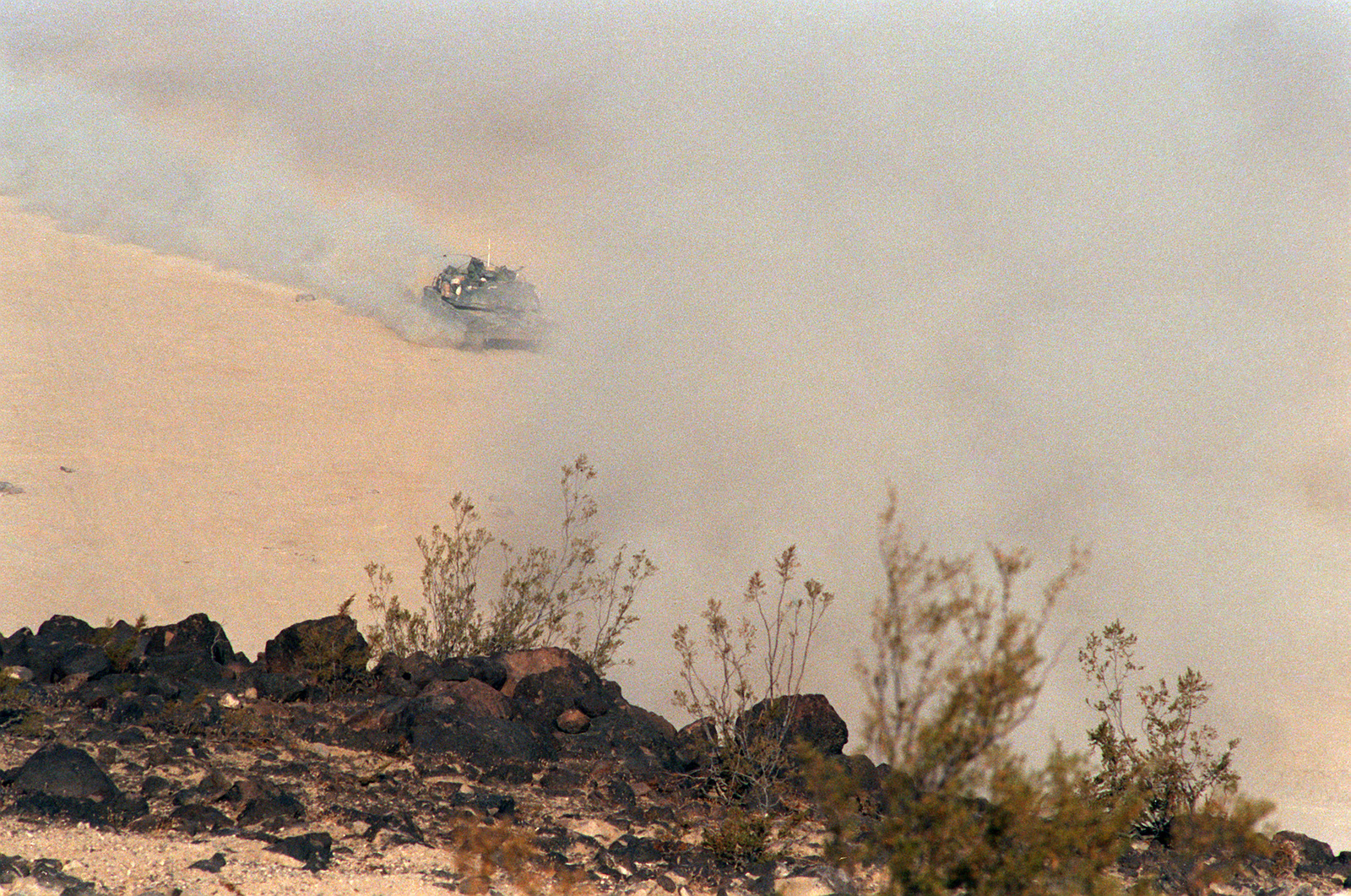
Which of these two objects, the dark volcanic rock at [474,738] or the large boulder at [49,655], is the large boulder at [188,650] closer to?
the large boulder at [49,655]

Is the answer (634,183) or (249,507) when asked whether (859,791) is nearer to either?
(249,507)

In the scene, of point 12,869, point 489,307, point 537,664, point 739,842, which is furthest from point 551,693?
point 489,307

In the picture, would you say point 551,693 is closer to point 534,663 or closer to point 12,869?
point 534,663

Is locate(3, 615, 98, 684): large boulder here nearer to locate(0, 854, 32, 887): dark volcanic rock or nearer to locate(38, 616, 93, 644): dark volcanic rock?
locate(38, 616, 93, 644): dark volcanic rock

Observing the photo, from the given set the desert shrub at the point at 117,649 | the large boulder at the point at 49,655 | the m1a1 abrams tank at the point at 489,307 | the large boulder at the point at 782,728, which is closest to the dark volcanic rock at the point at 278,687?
the desert shrub at the point at 117,649

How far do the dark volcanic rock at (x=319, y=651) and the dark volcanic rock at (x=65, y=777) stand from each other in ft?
5.35

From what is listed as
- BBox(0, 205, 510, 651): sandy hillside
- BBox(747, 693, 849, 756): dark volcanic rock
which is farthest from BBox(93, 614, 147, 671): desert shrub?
BBox(0, 205, 510, 651): sandy hillside

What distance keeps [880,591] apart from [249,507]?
25.1 feet

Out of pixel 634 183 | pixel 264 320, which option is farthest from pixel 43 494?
pixel 634 183

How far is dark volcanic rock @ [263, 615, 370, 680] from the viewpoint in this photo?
599 centimetres

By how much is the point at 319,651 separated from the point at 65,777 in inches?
71.3

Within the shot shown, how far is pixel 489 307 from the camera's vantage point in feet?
75.4

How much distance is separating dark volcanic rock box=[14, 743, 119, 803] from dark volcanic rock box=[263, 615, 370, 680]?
1632 millimetres

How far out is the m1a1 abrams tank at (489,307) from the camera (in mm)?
22781
